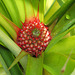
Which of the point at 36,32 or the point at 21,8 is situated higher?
the point at 21,8

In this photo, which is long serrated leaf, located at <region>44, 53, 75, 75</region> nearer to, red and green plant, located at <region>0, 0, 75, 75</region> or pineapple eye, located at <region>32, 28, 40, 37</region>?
red and green plant, located at <region>0, 0, 75, 75</region>

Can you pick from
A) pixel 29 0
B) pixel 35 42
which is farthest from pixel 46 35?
pixel 29 0

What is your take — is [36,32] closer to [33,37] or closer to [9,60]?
[33,37]

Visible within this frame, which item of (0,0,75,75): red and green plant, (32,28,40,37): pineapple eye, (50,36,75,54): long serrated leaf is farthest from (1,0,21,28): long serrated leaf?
(50,36,75,54): long serrated leaf

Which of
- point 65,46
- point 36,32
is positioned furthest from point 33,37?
point 65,46

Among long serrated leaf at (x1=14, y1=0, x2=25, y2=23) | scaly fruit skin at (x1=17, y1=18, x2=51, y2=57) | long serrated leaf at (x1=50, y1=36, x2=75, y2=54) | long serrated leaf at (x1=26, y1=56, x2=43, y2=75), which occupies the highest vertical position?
long serrated leaf at (x1=14, y1=0, x2=25, y2=23)

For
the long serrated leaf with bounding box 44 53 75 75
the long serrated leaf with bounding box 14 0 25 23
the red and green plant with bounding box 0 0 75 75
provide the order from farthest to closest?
the long serrated leaf with bounding box 14 0 25 23, the red and green plant with bounding box 0 0 75 75, the long serrated leaf with bounding box 44 53 75 75

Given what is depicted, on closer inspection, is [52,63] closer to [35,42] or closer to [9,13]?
[35,42]

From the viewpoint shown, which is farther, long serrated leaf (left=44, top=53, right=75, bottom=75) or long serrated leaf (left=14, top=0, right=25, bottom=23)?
long serrated leaf (left=14, top=0, right=25, bottom=23)

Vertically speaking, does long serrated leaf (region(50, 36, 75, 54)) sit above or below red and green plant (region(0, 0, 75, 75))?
below
